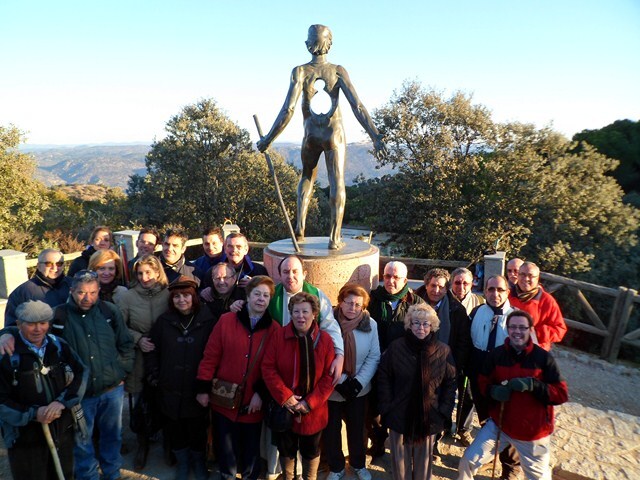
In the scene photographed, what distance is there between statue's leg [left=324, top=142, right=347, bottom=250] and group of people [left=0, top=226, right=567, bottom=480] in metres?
1.48

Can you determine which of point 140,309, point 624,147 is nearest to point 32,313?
point 140,309

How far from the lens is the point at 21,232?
13602 millimetres

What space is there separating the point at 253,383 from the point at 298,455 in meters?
0.81

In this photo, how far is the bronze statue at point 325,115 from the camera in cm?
495

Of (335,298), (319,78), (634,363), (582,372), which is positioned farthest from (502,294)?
(634,363)

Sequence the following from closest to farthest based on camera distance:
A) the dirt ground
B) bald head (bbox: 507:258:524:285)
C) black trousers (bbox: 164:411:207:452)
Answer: black trousers (bbox: 164:411:207:452) < the dirt ground < bald head (bbox: 507:258:524:285)

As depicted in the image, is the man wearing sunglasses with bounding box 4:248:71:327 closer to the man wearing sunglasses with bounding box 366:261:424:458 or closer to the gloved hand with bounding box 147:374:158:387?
the gloved hand with bounding box 147:374:158:387

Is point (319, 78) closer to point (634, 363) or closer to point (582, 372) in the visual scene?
point (582, 372)

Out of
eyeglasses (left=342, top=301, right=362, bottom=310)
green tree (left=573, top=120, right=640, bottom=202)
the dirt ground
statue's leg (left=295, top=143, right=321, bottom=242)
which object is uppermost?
green tree (left=573, top=120, right=640, bottom=202)

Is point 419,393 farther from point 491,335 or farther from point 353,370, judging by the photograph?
point 491,335

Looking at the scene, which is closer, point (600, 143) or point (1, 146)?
point (1, 146)

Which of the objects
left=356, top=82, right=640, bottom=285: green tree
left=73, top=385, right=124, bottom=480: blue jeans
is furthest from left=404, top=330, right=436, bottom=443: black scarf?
left=356, top=82, right=640, bottom=285: green tree

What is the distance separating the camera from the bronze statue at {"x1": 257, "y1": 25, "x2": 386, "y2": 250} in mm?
4945

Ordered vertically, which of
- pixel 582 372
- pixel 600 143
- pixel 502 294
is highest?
pixel 600 143
